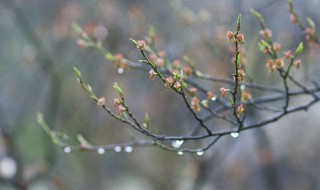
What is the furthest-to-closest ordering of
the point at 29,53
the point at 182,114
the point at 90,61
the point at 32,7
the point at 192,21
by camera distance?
the point at 32,7 < the point at 90,61 < the point at 182,114 < the point at 29,53 < the point at 192,21

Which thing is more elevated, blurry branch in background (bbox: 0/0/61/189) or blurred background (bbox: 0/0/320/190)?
blurred background (bbox: 0/0/320/190)

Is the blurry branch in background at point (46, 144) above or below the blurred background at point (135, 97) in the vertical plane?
below

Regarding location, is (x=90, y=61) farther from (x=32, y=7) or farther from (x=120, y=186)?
(x=120, y=186)

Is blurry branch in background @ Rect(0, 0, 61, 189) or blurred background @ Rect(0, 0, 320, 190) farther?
blurred background @ Rect(0, 0, 320, 190)

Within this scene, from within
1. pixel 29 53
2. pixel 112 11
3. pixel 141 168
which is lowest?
pixel 29 53

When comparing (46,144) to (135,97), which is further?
(135,97)

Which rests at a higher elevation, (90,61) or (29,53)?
(90,61)

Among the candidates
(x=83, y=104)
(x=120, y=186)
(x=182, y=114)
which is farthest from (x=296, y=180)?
(x=120, y=186)

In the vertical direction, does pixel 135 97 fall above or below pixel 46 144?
above
